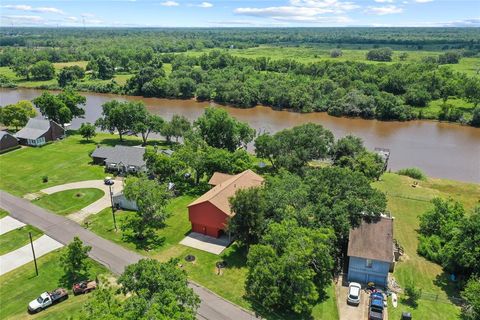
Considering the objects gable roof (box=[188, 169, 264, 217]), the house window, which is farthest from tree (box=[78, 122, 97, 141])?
the house window

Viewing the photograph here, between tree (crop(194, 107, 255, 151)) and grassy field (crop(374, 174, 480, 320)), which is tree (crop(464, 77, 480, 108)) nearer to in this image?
grassy field (crop(374, 174, 480, 320))

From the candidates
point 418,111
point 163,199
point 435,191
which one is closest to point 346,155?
point 435,191

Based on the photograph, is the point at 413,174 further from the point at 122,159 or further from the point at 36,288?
the point at 36,288

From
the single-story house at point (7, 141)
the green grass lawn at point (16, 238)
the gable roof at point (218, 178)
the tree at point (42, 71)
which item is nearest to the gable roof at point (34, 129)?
the single-story house at point (7, 141)

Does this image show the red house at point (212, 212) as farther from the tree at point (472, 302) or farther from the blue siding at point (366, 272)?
the tree at point (472, 302)

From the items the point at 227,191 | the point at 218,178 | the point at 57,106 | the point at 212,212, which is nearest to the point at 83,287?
the point at 212,212

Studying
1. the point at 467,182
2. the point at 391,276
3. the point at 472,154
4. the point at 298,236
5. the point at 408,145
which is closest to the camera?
the point at 298,236

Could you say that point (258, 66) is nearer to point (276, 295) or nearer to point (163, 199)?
point (163, 199)
